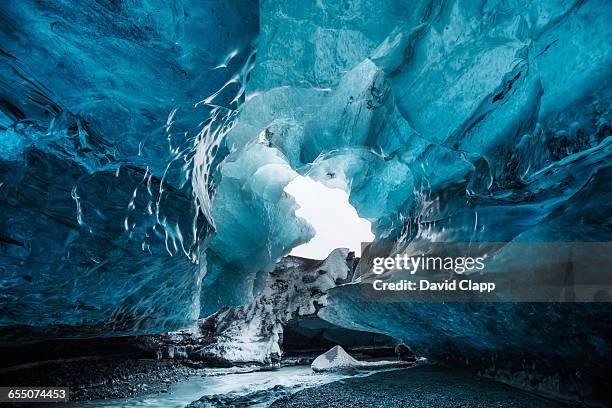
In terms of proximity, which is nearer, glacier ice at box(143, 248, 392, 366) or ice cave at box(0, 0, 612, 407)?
ice cave at box(0, 0, 612, 407)

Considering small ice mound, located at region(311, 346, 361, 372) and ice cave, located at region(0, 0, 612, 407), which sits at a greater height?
ice cave, located at region(0, 0, 612, 407)

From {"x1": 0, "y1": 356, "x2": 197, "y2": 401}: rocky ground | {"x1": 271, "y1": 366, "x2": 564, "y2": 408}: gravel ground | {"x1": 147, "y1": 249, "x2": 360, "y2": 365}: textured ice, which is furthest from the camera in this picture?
{"x1": 147, "y1": 249, "x2": 360, "y2": 365}: textured ice

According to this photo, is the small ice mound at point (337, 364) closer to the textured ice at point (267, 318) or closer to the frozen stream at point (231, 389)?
the frozen stream at point (231, 389)

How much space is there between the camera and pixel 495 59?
3.08m

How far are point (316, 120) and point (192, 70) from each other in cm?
319

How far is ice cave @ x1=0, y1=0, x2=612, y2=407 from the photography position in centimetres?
246

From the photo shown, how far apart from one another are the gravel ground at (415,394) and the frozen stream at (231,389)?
424 millimetres

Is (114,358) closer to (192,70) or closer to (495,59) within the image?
(192,70)

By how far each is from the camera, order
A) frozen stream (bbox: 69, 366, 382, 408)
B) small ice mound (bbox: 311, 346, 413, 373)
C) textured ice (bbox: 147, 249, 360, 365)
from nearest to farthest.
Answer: frozen stream (bbox: 69, 366, 382, 408), small ice mound (bbox: 311, 346, 413, 373), textured ice (bbox: 147, 249, 360, 365)

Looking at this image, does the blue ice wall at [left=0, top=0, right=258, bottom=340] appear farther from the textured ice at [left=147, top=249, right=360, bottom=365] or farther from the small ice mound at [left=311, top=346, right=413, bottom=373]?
the textured ice at [left=147, top=249, right=360, bottom=365]

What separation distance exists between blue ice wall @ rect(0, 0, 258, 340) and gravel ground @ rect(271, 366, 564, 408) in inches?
97.4

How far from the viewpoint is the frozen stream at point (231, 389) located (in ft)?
14.1

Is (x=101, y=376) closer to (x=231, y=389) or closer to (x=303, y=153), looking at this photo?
(x=231, y=389)

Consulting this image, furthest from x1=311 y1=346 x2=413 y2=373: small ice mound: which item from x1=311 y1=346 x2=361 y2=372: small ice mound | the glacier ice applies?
the glacier ice
